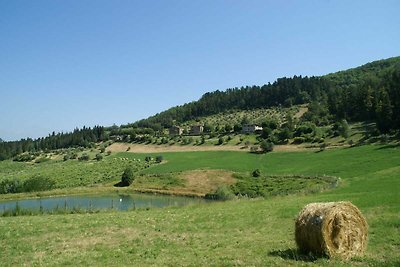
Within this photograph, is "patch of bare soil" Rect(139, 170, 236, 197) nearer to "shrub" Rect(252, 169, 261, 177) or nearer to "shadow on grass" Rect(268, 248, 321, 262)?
"shrub" Rect(252, 169, 261, 177)

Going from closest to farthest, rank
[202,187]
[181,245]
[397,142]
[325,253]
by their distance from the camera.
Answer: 1. [325,253]
2. [181,245]
3. [397,142]
4. [202,187]

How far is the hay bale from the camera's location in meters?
14.5

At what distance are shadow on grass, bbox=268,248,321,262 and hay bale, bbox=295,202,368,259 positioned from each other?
1.14 feet

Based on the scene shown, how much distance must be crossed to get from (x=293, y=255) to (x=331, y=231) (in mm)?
Answer: 1645

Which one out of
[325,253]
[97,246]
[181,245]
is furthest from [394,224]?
[97,246]

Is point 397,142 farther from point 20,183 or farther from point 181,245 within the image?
point 20,183

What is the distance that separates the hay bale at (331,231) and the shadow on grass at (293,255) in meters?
0.35

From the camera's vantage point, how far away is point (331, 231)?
14836 millimetres

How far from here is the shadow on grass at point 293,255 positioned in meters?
14.2

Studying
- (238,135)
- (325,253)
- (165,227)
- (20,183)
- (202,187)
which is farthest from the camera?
(238,135)

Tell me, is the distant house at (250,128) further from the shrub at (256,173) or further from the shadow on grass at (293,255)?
the shadow on grass at (293,255)

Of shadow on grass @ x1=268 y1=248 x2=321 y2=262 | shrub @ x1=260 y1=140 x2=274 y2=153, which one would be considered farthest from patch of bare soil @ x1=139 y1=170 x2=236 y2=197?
shadow on grass @ x1=268 y1=248 x2=321 y2=262

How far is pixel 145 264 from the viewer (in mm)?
14773

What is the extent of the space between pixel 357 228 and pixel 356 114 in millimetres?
128535
